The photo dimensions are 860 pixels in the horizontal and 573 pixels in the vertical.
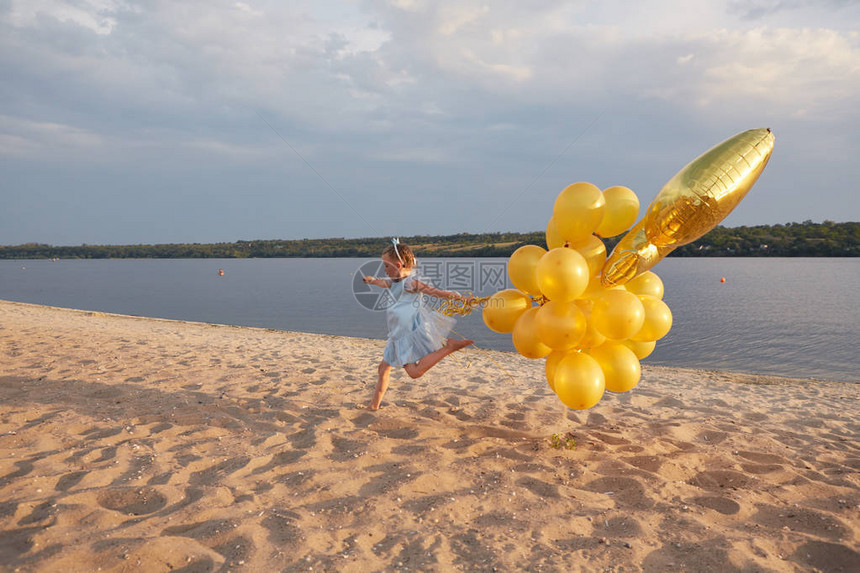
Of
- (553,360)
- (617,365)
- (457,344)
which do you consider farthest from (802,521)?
(457,344)

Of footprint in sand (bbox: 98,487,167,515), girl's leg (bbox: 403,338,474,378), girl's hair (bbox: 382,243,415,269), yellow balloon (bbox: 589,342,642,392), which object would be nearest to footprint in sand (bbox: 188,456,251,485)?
footprint in sand (bbox: 98,487,167,515)

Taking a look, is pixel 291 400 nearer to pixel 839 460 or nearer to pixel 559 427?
pixel 559 427

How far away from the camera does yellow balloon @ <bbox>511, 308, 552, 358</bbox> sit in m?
4.27

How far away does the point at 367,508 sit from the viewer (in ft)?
10.8

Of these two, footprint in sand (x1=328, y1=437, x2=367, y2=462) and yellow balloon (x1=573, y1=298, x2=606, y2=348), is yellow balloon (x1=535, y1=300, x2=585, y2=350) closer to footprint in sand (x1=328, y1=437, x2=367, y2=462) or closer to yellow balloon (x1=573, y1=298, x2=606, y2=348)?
yellow balloon (x1=573, y1=298, x2=606, y2=348)

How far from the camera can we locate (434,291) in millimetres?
5027

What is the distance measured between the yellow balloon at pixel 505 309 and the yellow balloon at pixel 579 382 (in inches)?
26.4

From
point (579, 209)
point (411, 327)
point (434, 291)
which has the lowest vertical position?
point (411, 327)

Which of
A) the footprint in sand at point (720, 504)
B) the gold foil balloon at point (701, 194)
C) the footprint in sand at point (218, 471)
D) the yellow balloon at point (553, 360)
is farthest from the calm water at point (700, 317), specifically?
the footprint in sand at point (720, 504)

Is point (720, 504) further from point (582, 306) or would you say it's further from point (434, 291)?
point (434, 291)

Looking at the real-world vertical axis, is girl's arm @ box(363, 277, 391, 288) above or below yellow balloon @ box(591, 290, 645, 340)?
above

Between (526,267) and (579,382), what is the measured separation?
1096mm

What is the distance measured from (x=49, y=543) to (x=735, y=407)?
746 cm

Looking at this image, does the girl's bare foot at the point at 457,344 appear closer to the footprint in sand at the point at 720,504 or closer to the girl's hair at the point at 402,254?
the girl's hair at the point at 402,254
